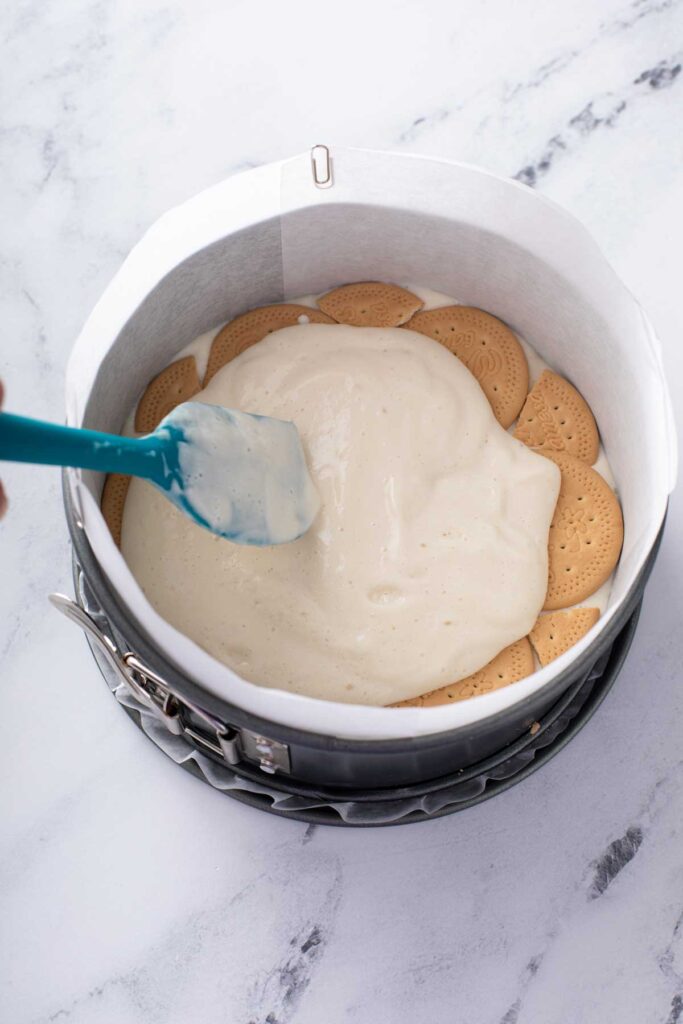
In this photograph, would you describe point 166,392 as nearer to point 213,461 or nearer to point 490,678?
point 213,461

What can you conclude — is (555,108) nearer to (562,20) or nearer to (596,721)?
(562,20)

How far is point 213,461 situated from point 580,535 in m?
0.50

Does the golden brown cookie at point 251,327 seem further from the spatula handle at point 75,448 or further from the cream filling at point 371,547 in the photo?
the spatula handle at point 75,448

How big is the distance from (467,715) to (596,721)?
1.22ft

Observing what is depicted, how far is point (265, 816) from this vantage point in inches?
66.5

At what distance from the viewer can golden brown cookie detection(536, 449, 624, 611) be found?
1.68m

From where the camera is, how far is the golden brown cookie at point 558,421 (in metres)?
1.76

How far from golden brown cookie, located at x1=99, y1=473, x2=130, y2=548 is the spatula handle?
319 mm

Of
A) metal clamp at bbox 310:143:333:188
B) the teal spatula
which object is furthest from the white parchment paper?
the teal spatula

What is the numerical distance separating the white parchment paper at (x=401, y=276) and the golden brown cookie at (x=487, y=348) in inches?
0.9

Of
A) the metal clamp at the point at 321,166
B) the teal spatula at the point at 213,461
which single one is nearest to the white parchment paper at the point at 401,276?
the metal clamp at the point at 321,166

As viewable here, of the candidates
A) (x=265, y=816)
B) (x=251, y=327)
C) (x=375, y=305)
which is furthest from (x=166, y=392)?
(x=265, y=816)

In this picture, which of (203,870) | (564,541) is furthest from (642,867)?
(203,870)

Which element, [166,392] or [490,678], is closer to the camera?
[490,678]
